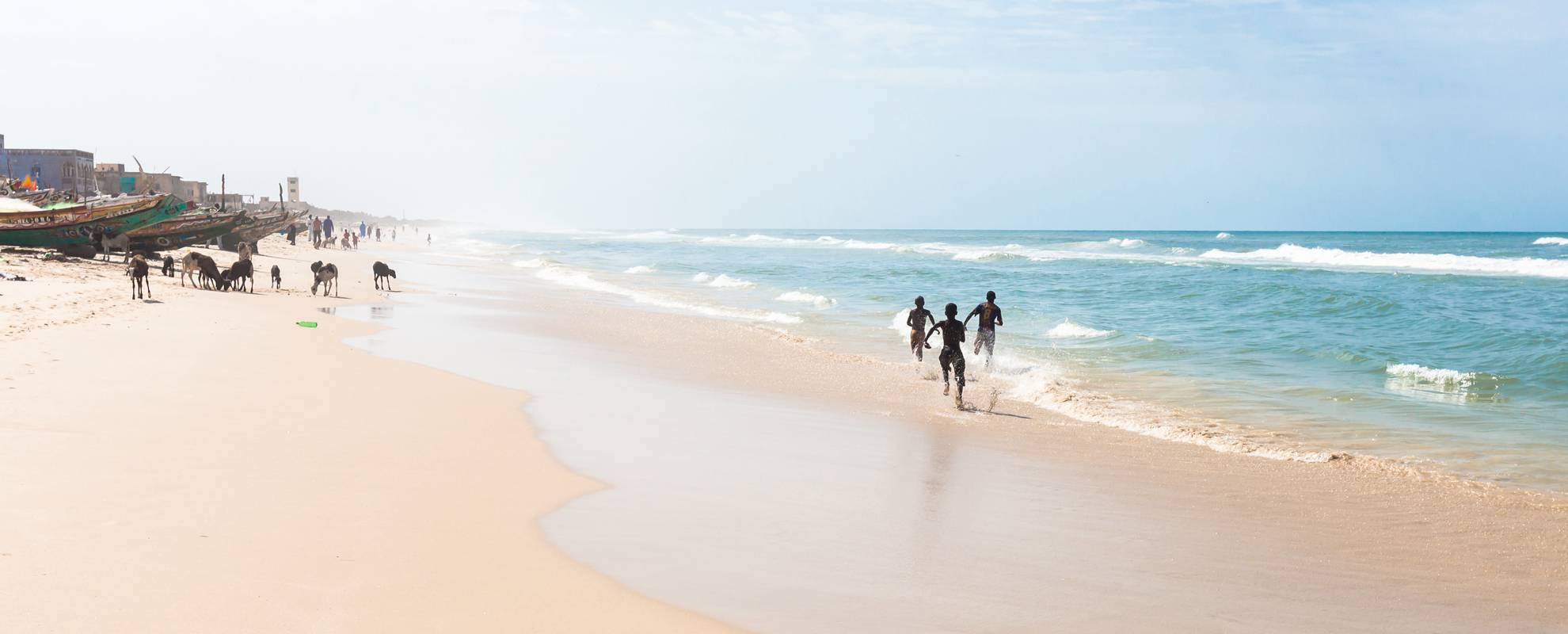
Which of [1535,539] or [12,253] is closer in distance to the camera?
[1535,539]

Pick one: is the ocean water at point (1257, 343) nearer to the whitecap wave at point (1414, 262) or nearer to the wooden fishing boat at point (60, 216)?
the whitecap wave at point (1414, 262)

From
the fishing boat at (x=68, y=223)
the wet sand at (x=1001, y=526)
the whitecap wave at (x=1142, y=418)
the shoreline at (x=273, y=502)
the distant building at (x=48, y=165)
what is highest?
the distant building at (x=48, y=165)

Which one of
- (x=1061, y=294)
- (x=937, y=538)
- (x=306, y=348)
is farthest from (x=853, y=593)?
(x=1061, y=294)

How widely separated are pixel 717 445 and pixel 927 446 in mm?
2026

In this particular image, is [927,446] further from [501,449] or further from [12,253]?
[12,253]

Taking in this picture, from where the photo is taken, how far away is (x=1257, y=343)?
19281mm

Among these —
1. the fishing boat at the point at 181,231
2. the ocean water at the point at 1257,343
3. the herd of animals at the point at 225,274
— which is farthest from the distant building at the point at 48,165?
the herd of animals at the point at 225,274

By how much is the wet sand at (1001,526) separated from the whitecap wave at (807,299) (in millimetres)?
15788

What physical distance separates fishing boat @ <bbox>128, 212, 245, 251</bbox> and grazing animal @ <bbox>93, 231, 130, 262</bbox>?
957 millimetres

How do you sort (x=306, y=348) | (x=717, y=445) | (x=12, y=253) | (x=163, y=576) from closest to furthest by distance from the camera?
(x=163, y=576), (x=717, y=445), (x=306, y=348), (x=12, y=253)

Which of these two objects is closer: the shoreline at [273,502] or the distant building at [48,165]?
the shoreline at [273,502]

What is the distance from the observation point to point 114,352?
36.6ft

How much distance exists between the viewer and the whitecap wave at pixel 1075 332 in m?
20.3

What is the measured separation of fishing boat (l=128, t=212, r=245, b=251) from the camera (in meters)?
30.8
